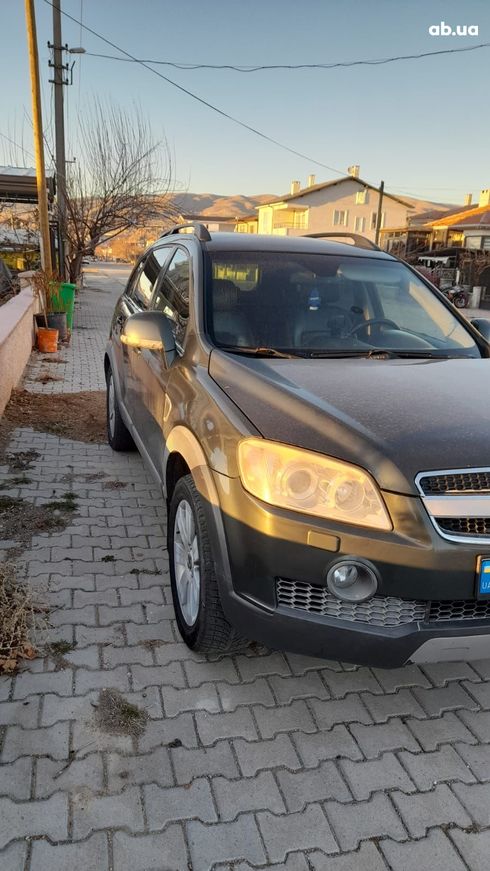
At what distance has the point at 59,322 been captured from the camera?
1159 cm

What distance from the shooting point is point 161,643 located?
114 inches

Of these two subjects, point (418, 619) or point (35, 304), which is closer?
point (418, 619)

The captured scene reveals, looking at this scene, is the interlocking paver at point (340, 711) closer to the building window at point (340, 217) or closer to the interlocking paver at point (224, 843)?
the interlocking paver at point (224, 843)

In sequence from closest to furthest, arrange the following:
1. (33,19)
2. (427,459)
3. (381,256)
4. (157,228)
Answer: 1. (427,459)
2. (381,256)
3. (33,19)
4. (157,228)

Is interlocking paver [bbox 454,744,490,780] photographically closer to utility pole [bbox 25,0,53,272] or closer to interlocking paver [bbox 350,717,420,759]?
interlocking paver [bbox 350,717,420,759]

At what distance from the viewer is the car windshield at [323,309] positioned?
317 centimetres

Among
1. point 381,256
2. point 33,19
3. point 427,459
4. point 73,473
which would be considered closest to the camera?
point 427,459

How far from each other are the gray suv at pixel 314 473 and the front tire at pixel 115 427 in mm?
1889

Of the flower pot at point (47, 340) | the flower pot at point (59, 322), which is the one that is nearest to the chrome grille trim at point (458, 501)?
the flower pot at point (47, 340)

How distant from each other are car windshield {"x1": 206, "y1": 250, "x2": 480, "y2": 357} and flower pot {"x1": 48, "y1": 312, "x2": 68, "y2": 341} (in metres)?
8.70

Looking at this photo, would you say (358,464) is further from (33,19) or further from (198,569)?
(33,19)

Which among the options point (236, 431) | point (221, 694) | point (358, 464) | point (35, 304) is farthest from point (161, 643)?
point (35, 304)

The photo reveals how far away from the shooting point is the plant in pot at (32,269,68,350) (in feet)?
36.3

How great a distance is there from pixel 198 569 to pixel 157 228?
17943mm
